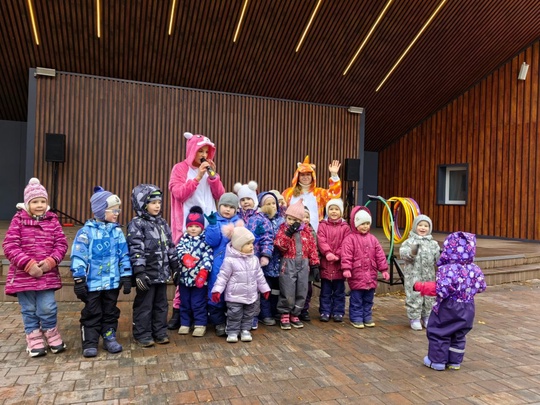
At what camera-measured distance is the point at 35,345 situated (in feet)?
10.6

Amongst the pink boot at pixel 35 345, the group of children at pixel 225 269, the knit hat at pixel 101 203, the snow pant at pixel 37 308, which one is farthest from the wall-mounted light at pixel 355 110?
the pink boot at pixel 35 345

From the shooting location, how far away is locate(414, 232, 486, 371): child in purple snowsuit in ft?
10.3

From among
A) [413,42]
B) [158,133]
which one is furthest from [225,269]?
[413,42]

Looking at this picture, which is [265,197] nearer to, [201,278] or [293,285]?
[293,285]

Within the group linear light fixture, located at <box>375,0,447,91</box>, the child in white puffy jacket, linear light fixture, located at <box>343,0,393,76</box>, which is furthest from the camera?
linear light fixture, located at <box>375,0,447,91</box>

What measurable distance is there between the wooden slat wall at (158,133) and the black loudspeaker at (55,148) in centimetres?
59

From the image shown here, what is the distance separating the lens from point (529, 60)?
11086 mm

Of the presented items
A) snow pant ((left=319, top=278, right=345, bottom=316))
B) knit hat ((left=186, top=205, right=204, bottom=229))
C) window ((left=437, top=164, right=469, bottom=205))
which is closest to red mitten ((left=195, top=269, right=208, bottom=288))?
knit hat ((left=186, top=205, right=204, bottom=229))

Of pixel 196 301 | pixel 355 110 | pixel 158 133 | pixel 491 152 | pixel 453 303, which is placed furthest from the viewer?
pixel 355 110

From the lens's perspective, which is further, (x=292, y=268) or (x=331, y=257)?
(x=331, y=257)

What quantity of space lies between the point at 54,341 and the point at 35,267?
0.61 meters

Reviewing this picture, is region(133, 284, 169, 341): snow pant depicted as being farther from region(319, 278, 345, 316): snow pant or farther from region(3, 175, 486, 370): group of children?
region(319, 278, 345, 316): snow pant

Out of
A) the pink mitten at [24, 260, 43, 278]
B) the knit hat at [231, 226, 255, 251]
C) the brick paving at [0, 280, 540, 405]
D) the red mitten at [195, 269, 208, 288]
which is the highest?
the knit hat at [231, 226, 255, 251]

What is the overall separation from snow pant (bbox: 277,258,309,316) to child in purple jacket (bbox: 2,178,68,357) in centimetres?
193
